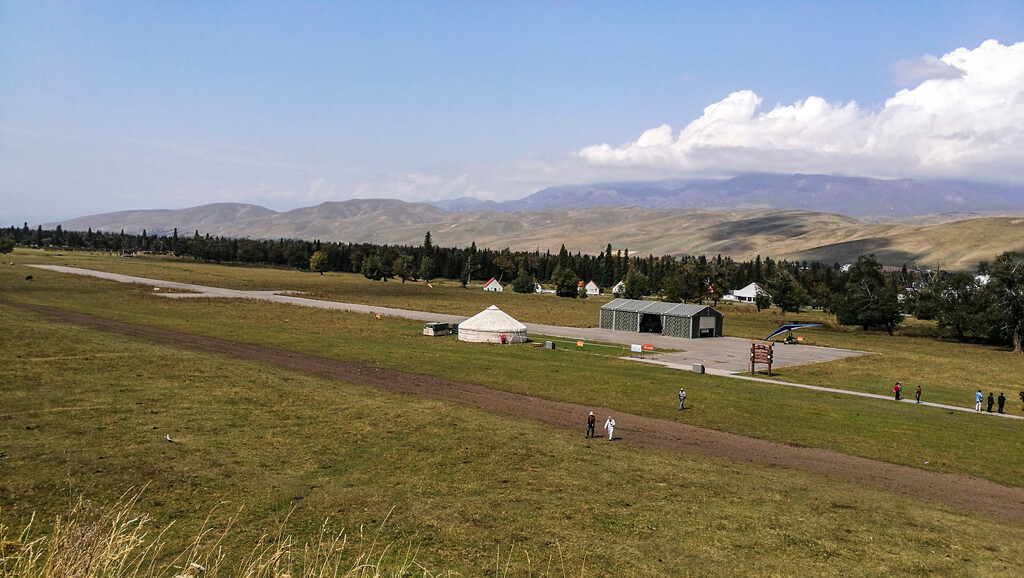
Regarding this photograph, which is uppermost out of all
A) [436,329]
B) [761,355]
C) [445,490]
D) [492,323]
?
[492,323]

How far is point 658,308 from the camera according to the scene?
77.1m

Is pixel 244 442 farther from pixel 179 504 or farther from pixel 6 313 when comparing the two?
pixel 6 313

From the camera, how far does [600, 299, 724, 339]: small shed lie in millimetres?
74250

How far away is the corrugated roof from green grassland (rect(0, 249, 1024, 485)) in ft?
63.5

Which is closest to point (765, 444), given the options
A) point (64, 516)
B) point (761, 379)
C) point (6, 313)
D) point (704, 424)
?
point (704, 424)

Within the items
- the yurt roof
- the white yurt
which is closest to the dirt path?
the white yurt

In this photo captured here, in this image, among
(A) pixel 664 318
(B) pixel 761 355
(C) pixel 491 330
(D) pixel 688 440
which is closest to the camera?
(D) pixel 688 440

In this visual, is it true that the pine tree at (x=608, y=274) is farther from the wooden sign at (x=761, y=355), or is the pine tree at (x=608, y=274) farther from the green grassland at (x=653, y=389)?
the wooden sign at (x=761, y=355)

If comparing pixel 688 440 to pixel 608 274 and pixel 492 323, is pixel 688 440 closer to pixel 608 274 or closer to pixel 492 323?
pixel 492 323

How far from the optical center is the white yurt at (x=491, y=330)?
6209cm

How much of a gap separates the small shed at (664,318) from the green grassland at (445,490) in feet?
157

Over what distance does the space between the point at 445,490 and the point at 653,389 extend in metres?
23.4

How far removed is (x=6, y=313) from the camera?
62125 mm

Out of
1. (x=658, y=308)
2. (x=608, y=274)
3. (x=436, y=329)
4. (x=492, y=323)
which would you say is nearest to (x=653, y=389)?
(x=492, y=323)
